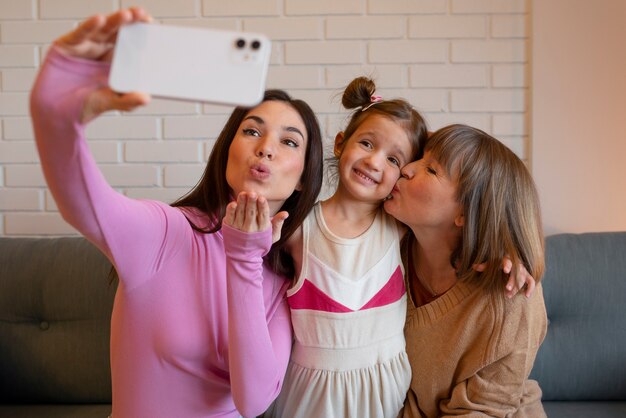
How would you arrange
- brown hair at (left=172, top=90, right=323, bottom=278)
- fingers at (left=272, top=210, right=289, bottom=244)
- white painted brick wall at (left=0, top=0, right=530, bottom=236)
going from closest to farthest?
fingers at (left=272, top=210, right=289, bottom=244) → brown hair at (left=172, top=90, right=323, bottom=278) → white painted brick wall at (left=0, top=0, right=530, bottom=236)

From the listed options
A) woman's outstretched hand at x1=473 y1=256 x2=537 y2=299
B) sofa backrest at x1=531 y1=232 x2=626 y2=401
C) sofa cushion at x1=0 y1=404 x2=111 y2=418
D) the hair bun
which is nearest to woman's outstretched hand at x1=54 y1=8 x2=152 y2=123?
the hair bun

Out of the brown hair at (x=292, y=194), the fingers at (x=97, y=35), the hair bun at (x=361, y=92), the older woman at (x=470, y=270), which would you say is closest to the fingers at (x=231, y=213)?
the brown hair at (x=292, y=194)

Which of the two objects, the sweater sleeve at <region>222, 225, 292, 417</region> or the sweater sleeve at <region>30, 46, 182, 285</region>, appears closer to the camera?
the sweater sleeve at <region>30, 46, 182, 285</region>

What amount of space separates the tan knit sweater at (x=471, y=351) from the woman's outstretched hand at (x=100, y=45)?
0.95 m

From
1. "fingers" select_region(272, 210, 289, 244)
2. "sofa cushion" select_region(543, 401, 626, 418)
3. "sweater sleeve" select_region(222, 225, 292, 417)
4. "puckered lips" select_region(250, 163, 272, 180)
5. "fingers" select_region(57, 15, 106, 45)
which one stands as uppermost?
"fingers" select_region(57, 15, 106, 45)

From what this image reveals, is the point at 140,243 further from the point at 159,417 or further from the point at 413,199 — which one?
the point at 413,199

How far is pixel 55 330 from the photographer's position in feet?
5.91

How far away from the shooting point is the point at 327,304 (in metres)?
1.28

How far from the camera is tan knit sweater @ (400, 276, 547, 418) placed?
1.35 metres

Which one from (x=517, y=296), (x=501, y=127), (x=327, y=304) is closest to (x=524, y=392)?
(x=517, y=296)

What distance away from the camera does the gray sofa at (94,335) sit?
5.85 feet

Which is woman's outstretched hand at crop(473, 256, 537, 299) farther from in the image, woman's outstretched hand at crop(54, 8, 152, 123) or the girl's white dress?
woman's outstretched hand at crop(54, 8, 152, 123)

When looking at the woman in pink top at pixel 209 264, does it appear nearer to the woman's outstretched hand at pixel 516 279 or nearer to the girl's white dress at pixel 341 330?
the girl's white dress at pixel 341 330

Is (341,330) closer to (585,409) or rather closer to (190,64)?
(190,64)
